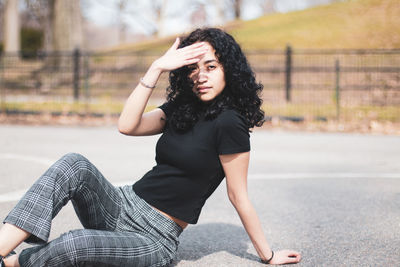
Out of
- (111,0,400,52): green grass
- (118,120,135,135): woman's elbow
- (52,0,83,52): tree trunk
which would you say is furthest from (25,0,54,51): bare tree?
(118,120,135,135): woman's elbow

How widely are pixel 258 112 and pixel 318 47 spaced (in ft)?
67.3

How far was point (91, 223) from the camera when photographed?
2883 mm

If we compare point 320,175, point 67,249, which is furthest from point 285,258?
point 320,175

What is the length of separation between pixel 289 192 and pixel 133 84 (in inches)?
436

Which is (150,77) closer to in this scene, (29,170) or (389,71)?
(29,170)

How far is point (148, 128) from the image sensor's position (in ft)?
10.1

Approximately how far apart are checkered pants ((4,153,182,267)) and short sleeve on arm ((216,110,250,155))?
1.69 ft

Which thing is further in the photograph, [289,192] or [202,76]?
[289,192]

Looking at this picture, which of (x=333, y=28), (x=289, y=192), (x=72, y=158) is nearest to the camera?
(x=72, y=158)

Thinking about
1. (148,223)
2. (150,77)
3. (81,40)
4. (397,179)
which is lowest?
(397,179)

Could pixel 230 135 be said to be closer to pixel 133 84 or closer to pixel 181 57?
pixel 181 57

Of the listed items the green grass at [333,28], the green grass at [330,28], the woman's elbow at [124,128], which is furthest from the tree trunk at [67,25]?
the woman's elbow at [124,128]

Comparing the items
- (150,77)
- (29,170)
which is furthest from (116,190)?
(29,170)

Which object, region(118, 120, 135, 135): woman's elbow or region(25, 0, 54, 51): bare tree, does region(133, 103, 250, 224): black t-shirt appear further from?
region(25, 0, 54, 51): bare tree
